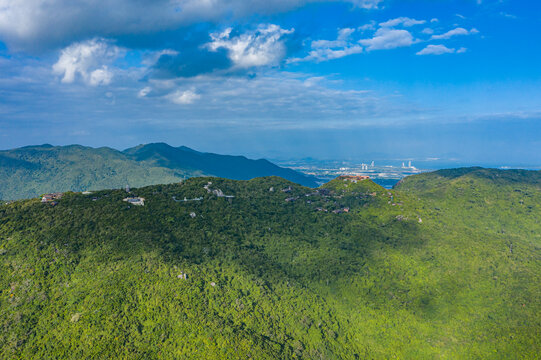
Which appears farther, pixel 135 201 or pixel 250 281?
pixel 135 201

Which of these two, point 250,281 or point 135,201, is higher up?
point 135,201

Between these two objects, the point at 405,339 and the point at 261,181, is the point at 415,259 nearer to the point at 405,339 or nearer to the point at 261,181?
the point at 405,339

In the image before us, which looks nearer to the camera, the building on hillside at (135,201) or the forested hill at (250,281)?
the forested hill at (250,281)

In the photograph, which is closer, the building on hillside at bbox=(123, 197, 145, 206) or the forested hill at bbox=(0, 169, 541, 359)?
the forested hill at bbox=(0, 169, 541, 359)

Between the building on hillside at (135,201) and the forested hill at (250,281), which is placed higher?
the building on hillside at (135,201)

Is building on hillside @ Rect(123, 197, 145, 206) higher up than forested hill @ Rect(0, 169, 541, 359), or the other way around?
building on hillside @ Rect(123, 197, 145, 206)

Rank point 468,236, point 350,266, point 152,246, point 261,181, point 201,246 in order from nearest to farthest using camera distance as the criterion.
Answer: point 152,246 → point 201,246 → point 350,266 → point 468,236 → point 261,181

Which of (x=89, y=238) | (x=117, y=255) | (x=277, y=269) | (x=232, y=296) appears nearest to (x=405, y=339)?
(x=277, y=269)

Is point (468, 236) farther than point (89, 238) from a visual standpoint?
Yes
